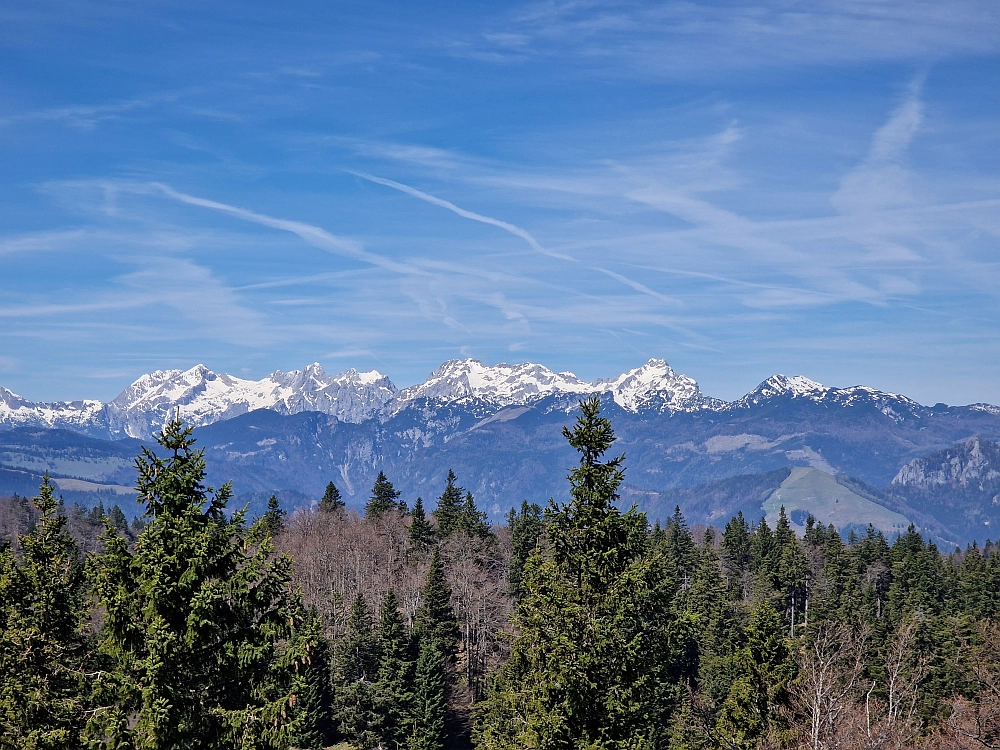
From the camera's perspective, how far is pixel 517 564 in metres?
103

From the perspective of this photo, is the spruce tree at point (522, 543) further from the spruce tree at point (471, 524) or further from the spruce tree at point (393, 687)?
the spruce tree at point (393, 687)

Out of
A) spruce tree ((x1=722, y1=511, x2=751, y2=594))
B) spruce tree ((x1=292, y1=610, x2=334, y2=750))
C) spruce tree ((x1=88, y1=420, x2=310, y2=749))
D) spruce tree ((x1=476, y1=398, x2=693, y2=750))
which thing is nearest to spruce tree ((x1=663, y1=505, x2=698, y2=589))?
spruce tree ((x1=722, y1=511, x2=751, y2=594))

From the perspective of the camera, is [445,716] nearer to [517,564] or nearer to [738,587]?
[517,564]

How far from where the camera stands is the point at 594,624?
21000mm

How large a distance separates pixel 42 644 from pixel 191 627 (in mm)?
7037

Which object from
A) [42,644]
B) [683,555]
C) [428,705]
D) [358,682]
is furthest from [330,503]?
[42,644]

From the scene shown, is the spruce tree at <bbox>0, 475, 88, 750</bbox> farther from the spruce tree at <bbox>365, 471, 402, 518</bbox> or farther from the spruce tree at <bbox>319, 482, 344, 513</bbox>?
the spruce tree at <bbox>319, 482, 344, 513</bbox>

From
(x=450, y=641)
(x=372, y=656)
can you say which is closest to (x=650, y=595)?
(x=372, y=656)

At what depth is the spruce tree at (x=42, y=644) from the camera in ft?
68.0

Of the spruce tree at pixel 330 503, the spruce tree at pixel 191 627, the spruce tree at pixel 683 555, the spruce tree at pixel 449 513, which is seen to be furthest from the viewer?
the spruce tree at pixel 330 503

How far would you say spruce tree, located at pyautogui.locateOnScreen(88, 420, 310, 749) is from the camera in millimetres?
17344

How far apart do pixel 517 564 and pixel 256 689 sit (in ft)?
283

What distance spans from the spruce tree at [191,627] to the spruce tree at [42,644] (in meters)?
3.32

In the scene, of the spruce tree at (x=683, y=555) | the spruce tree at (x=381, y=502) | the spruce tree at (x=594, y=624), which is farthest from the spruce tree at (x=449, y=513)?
the spruce tree at (x=594, y=624)
